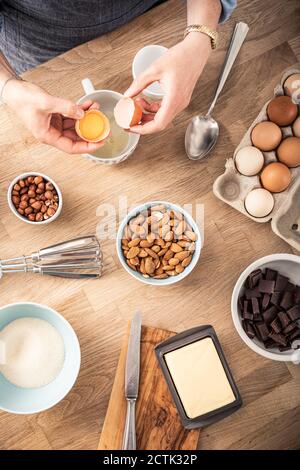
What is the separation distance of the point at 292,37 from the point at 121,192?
1.64 feet

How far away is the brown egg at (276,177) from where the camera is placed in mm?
1079

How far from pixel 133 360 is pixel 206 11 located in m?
0.67

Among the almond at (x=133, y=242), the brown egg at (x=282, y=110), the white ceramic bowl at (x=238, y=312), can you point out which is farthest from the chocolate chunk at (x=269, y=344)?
the brown egg at (x=282, y=110)

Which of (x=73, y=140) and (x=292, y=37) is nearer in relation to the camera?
(x=73, y=140)

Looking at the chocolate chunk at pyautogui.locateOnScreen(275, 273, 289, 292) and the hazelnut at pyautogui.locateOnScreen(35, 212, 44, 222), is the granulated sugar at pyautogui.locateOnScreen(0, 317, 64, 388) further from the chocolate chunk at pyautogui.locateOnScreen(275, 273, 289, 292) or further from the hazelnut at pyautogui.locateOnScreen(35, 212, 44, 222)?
the chocolate chunk at pyautogui.locateOnScreen(275, 273, 289, 292)

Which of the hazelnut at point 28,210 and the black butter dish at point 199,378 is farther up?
the hazelnut at point 28,210

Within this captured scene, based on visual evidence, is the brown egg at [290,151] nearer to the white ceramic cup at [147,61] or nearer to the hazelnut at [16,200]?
the white ceramic cup at [147,61]

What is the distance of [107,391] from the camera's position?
1074mm

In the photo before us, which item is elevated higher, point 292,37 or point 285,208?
point 292,37

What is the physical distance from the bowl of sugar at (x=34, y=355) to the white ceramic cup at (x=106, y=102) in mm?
308

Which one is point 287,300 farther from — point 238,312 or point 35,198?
point 35,198
